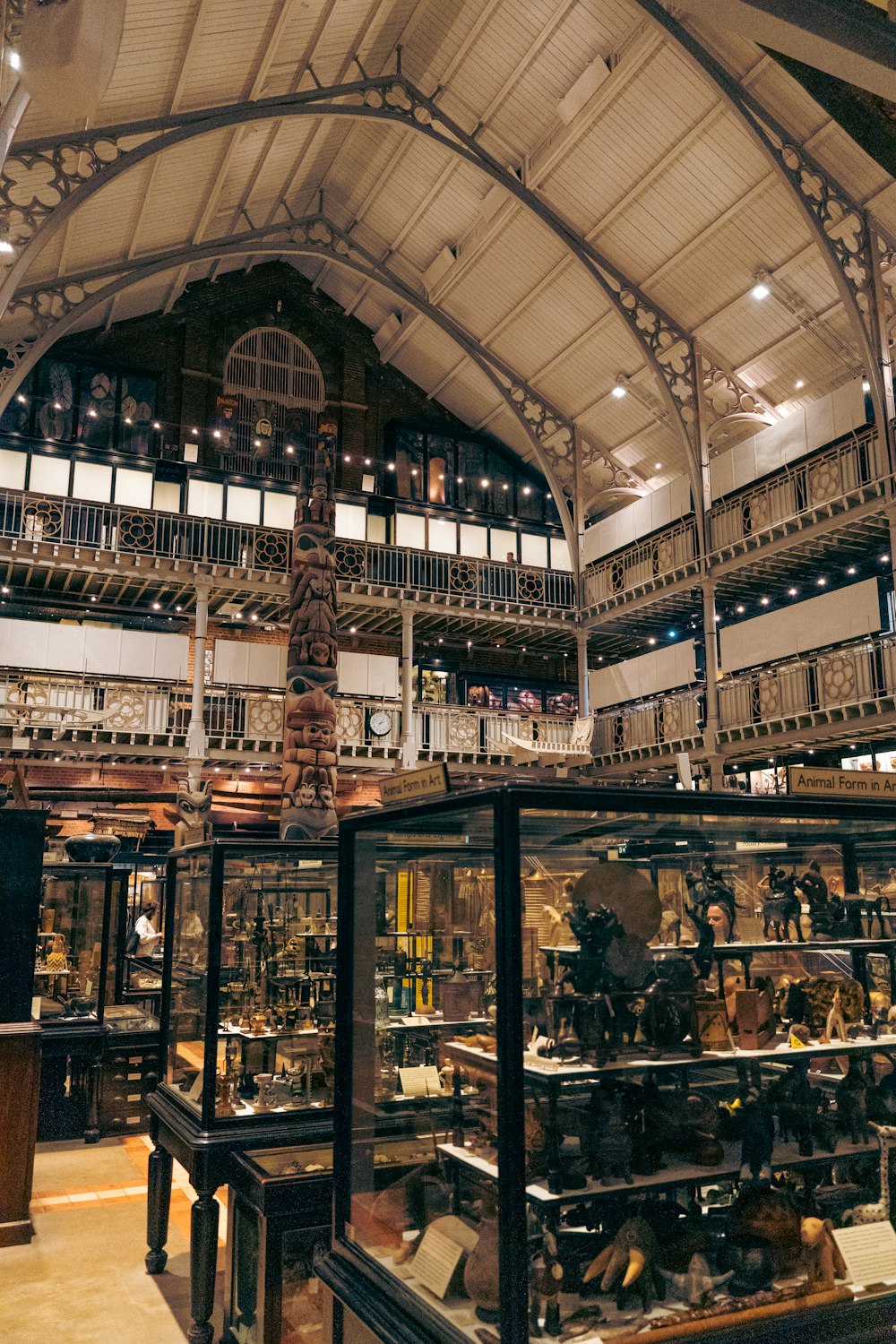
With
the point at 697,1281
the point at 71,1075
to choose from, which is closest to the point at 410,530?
the point at 71,1075

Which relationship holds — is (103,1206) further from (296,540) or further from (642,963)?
(296,540)

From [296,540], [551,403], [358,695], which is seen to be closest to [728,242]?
[551,403]

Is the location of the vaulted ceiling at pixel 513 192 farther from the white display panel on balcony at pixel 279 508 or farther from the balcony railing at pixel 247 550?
the white display panel on balcony at pixel 279 508

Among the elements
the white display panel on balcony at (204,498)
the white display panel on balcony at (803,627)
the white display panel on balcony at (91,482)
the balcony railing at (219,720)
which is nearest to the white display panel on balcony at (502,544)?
the balcony railing at (219,720)

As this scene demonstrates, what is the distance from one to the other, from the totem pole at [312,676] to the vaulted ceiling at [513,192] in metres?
6.41

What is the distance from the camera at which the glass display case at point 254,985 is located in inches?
211

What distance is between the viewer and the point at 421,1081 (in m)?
3.62

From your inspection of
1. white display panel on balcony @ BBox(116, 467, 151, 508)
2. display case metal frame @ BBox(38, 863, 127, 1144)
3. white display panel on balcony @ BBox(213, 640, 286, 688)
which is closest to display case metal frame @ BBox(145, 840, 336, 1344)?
display case metal frame @ BBox(38, 863, 127, 1144)

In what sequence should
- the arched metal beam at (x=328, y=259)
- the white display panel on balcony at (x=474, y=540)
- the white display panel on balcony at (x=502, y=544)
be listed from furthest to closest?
the white display panel on balcony at (x=502, y=544)
the white display panel on balcony at (x=474, y=540)
the arched metal beam at (x=328, y=259)

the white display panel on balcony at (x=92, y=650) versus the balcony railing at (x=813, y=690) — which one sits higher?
the white display panel on balcony at (x=92, y=650)

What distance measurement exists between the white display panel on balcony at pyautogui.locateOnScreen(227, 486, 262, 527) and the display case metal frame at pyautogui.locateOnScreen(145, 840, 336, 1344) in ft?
51.8

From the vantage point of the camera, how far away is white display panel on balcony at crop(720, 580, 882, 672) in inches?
640

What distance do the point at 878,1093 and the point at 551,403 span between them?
20.0 meters

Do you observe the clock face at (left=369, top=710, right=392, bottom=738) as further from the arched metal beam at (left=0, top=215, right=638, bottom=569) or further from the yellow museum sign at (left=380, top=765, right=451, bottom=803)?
the yellow museum sign at (left=380, top=765, right=451, bottom=803)
